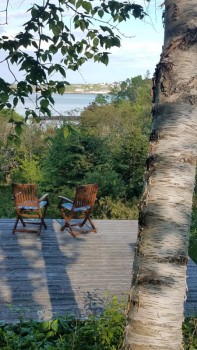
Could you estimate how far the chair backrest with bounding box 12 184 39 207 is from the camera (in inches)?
314

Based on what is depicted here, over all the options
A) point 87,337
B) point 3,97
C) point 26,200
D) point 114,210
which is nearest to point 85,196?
point 26,200

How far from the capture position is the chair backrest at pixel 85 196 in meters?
7.94

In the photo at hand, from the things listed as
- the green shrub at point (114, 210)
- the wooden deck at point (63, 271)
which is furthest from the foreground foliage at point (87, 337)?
the green shrub at point (114, 210)

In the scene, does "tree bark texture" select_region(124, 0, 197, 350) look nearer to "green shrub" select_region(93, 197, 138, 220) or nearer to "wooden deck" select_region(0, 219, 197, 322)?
"wooden deck" select_region(0, 219, 197, 322)

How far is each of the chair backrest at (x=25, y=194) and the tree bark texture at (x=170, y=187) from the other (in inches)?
252

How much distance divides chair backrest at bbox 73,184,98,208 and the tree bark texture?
6.20 m

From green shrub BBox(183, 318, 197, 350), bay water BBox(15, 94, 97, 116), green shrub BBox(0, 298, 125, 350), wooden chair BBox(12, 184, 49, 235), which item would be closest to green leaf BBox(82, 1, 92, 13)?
bay water BBox(15, 94, 97, 116)

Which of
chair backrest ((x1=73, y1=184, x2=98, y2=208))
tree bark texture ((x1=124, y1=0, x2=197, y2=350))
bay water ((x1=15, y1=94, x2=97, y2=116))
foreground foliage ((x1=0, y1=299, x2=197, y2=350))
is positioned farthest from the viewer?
chair backrest ((x1=73, y1=184, x2=98, y2=208))

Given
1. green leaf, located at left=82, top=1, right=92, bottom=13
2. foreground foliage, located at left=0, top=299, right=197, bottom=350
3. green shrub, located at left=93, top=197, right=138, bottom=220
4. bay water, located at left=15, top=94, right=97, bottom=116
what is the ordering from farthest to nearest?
green shrub, located at left=93, top=197, right=138, bottom=220 < foreground foliage, located at left=0, top=299, right=197, bottom=350 < green leaf, located at left=82, top=1, right=92, bottom=13 < bay water, located at left=15, top=94, right=97, bottom=116

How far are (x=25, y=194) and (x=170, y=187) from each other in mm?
6644

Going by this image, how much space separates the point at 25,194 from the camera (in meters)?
8.11

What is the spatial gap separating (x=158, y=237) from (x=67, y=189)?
1361 centimetres

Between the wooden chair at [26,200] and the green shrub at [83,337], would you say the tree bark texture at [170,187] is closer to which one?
the green shrub at [83,337]

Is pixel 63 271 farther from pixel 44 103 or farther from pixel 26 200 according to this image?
pixel 44 103
